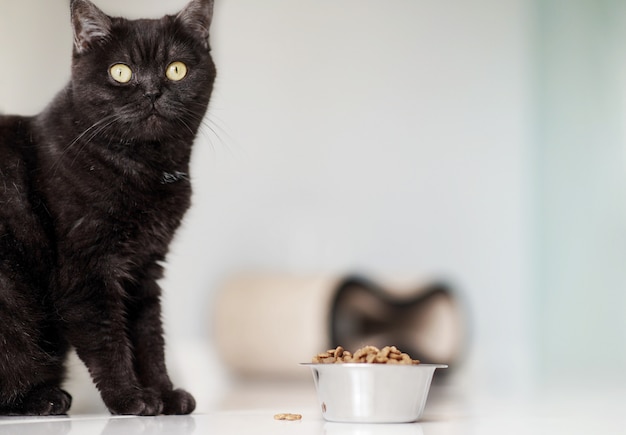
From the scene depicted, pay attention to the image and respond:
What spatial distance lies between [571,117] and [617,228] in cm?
66

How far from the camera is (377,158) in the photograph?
409 cm

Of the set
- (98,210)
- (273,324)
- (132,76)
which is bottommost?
(273,324)

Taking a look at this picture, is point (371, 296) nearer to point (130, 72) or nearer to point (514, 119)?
point (514, 119)

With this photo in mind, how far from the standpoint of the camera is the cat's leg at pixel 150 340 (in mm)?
→ 1470

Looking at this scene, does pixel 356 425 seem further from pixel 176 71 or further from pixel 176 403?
pixel 176 71

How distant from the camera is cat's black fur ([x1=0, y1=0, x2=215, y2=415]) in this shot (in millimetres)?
1364

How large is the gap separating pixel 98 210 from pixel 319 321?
2.00 m

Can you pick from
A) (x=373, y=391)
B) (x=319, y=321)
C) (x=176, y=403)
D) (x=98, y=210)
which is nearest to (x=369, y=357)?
(x=373, y=391)

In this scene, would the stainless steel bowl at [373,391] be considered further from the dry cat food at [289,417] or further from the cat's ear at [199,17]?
the cat's ear at [199,17]

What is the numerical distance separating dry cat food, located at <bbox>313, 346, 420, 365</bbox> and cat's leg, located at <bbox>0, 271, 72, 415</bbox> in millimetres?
483

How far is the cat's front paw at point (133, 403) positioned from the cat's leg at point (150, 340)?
71mm

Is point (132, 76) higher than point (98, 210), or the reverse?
A: point (132, 76)

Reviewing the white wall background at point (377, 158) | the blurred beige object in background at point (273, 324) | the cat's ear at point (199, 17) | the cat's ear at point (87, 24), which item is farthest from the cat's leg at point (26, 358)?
the white wall background at point (377, 158)

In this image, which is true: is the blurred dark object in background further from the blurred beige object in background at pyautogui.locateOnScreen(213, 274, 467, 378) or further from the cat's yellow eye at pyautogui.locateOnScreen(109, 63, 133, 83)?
the cat's yellow eye at pyautogui.locateOnScreen(109, 63, 133, 83)
